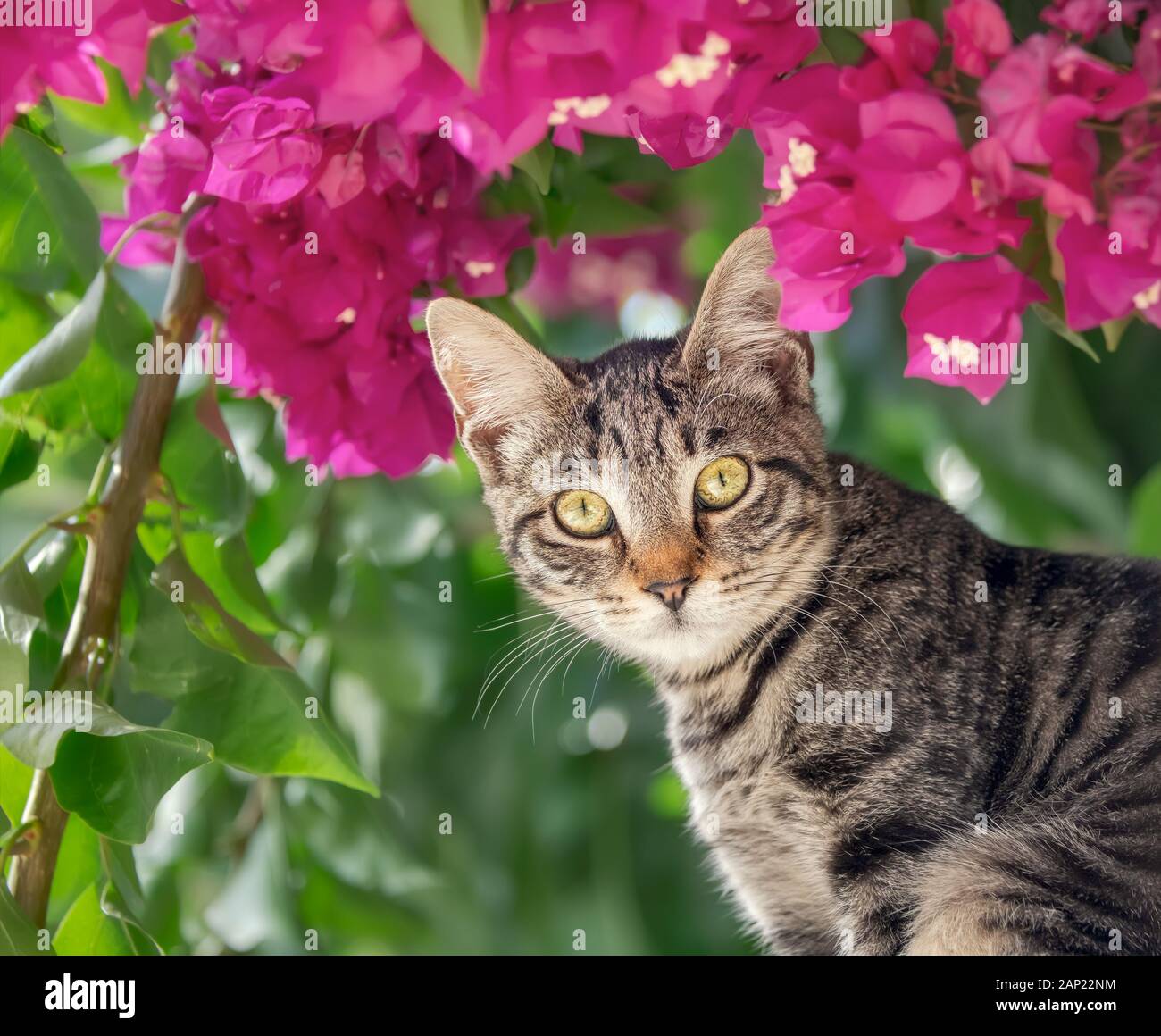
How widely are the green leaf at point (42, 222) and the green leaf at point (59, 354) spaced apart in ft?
0.17

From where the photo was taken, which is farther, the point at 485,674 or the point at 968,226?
the point at 485,674

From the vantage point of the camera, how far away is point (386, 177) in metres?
0.66

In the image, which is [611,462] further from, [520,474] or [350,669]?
[350,669]

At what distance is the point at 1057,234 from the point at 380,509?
2.05ft

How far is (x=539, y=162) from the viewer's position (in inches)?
25.0

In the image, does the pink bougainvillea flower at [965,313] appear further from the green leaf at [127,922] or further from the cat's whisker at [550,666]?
the green leaf at [127,922]

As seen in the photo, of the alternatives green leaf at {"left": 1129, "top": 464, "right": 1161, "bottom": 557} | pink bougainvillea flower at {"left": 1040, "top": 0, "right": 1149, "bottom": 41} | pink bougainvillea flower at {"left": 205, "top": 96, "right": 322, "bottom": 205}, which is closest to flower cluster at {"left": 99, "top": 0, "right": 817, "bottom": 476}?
pink bougainvillea flower at {"left": 205, "top": 96, "right": 322, "bottom": 205}

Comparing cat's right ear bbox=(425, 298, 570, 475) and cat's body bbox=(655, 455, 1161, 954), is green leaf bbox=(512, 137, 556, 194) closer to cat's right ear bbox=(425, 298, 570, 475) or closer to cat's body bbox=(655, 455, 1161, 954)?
cat's right ear bbox=(425, 298, 570, 475)

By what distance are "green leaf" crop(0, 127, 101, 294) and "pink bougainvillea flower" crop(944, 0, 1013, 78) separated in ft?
1.57

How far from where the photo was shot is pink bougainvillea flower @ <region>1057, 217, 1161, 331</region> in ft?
1.77

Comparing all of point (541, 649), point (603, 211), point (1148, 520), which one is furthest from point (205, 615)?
point (1148, 520)

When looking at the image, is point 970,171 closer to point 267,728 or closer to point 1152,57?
point 1152,57

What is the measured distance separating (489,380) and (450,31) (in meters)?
0.30
